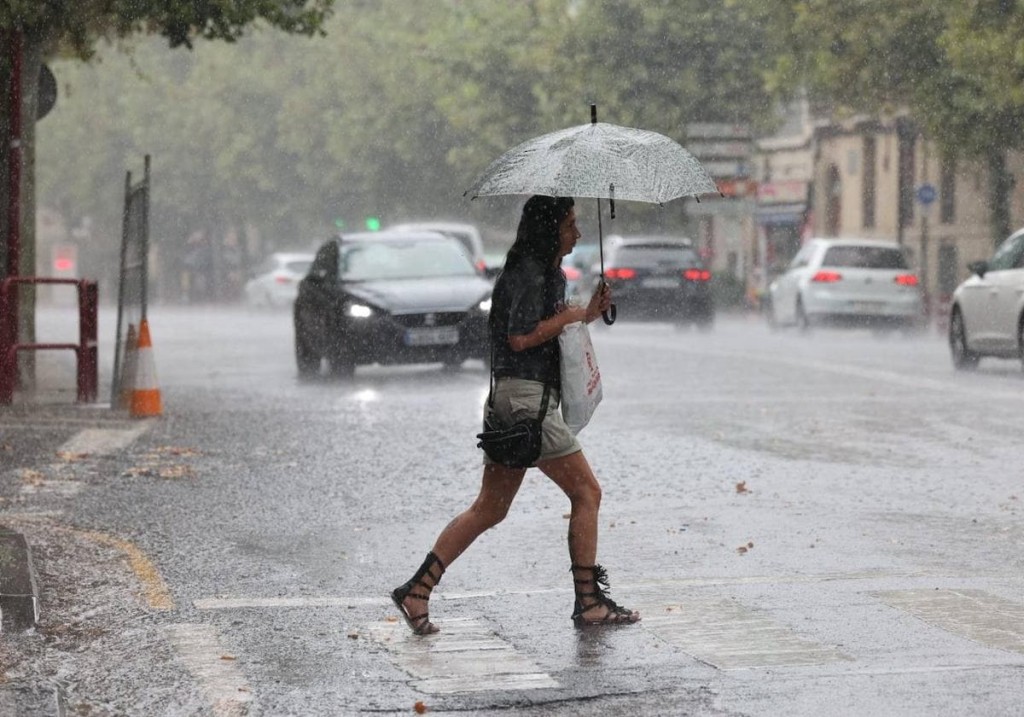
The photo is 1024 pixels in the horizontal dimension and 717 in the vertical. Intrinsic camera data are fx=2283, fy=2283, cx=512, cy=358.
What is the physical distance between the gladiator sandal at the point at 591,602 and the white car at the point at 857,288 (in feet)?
93.4

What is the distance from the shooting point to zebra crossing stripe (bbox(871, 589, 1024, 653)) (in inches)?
291

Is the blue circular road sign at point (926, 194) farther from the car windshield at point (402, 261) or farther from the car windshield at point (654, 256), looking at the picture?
the car windshield at point (402, 261)

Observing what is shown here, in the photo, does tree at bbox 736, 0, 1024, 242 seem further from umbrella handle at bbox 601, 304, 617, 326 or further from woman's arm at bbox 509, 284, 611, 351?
woman's arm at bbox 509, 284, 611, 351

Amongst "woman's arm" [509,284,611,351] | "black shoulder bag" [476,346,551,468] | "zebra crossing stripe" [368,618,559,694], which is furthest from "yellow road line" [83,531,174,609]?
"woman's arm" [509,284,611,351]

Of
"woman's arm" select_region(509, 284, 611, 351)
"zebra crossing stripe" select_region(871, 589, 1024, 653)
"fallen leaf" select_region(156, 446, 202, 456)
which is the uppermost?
"woman's arm" select_region(509, 284, 611, 351)

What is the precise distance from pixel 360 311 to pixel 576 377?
15.1 meters

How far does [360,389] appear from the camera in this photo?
21.0 metres

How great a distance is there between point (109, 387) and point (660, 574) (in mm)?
13562

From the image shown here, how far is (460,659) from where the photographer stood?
23.4 ft

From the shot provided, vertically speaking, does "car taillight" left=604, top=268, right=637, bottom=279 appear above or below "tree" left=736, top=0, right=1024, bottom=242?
below

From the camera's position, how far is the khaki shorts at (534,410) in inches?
297

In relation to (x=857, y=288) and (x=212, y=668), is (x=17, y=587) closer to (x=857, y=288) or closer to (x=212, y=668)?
(x=212, y=668)

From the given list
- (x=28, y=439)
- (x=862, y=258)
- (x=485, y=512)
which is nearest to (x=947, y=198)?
(x=862, y=258)

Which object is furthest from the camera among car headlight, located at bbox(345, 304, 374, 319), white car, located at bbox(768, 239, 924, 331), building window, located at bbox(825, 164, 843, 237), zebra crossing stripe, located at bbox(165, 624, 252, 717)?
building window, located at bbox(825, 164, 843, 237)
